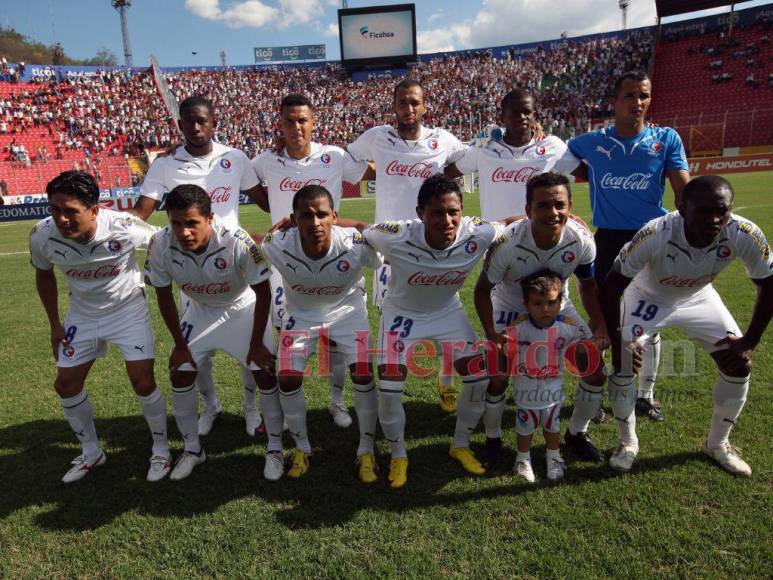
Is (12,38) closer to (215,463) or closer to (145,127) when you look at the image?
(145,127)

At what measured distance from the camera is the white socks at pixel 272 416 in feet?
12.5

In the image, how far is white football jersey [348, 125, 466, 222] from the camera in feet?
15.3

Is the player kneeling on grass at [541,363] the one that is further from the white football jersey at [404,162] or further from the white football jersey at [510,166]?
the white football jersey at [404,162]

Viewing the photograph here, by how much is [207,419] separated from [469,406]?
231cm

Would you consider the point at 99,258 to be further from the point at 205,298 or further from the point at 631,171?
the point at 631,171

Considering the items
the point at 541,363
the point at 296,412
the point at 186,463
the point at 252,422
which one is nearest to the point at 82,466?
the point at 186,463

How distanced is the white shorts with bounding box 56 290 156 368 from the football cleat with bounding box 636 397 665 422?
3.93m

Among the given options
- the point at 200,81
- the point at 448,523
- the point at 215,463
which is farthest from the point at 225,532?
the point at 200,81

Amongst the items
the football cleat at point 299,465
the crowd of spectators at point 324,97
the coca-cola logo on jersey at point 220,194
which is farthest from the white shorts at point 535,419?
the crowd of spectators at point 324,97

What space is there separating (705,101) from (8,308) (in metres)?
40.4

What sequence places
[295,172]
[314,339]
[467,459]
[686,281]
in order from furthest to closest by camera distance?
1. [295,172]
2. [314,339]
3. [467,459]
4. [686,281]

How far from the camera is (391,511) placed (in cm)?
325

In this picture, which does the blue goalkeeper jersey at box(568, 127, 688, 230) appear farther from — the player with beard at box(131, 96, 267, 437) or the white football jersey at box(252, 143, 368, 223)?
the player with beard at box(131, 96, 267, 437)

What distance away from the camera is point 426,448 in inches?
158
